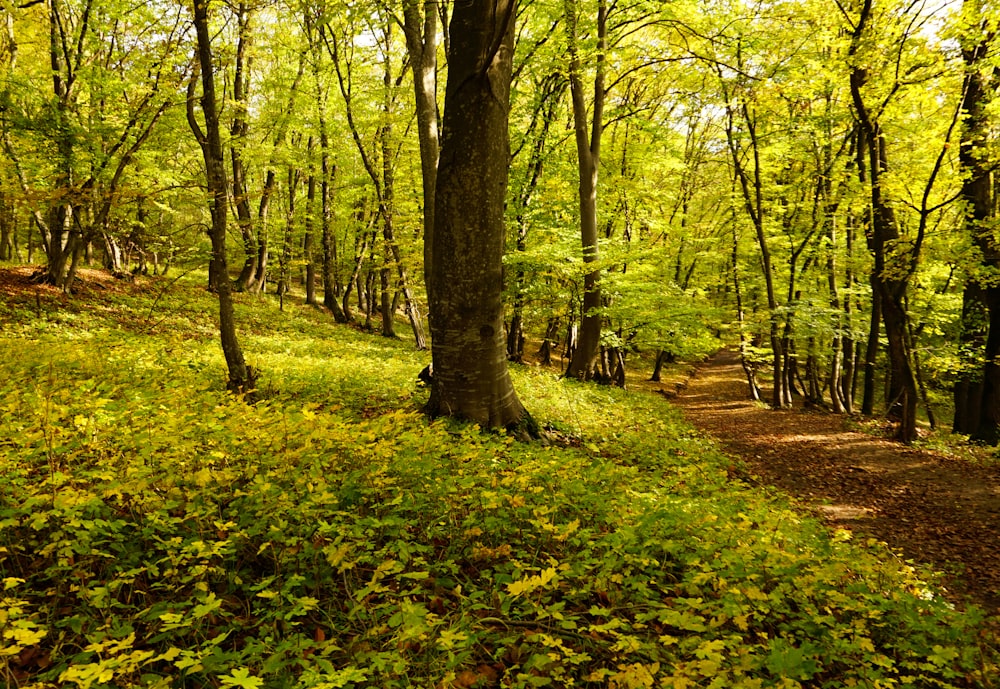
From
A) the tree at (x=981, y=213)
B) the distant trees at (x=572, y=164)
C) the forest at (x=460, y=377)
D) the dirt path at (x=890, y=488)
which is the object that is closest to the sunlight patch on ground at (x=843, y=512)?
the dirt path at (x=890, y=488)

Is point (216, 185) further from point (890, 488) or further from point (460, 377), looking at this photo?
point (890, 488)

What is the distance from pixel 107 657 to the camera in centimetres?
231

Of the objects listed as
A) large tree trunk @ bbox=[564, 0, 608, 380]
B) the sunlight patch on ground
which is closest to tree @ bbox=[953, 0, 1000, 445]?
the sunlight patch on ground

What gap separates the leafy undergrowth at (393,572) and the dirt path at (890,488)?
8.46ft

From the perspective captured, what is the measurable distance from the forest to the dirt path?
1.26 metres

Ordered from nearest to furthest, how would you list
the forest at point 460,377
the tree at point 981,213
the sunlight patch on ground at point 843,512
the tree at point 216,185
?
the forest at point 460,377, the tree at point 216,185, the sunlight patch on ground at point 843,512, the tree at point 981,213

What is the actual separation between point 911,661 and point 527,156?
56.8ft

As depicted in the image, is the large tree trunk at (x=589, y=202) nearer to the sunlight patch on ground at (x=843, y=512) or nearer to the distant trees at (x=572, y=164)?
the distant trees at (x=572, y=164)

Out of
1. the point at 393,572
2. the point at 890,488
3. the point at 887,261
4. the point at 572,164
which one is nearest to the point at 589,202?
the point at 572,164

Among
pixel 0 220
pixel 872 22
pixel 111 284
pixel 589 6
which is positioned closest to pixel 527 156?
pixel 589 6

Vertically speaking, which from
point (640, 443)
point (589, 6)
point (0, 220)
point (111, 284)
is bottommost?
point (640, 443)

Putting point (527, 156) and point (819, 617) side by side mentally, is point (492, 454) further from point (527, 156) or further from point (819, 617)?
point (527, 156)

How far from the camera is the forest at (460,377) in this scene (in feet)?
8.93

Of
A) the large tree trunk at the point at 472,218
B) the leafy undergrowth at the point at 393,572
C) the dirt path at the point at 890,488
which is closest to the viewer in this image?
the leafy undergrowth at the point at 393,572
